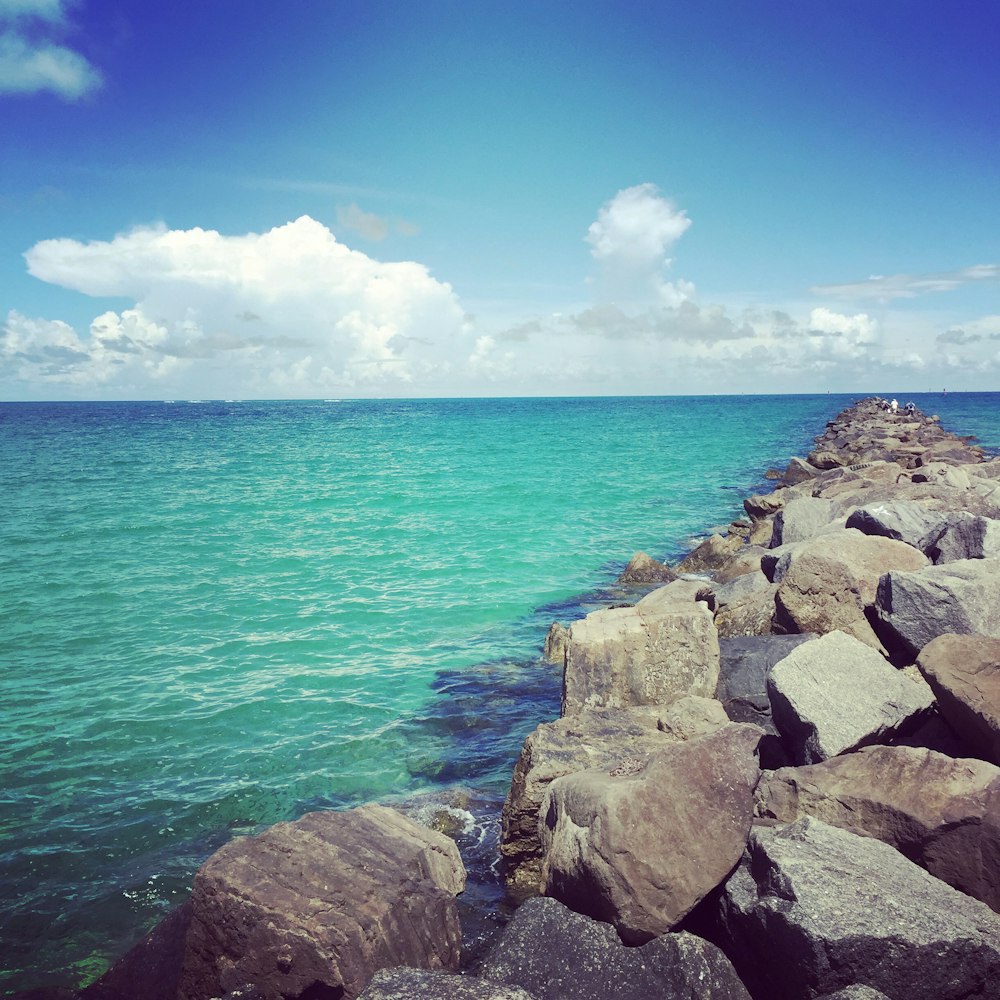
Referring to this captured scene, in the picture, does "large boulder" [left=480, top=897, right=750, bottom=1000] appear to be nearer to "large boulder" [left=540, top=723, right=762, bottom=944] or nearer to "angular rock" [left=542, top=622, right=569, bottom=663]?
"large boulder" [left=540, top=723, right=762, bottom=944]

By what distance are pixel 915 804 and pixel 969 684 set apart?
50.3 inches

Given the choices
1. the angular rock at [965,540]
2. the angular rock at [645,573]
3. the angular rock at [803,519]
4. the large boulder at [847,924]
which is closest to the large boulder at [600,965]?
the large boulder at [847,924]

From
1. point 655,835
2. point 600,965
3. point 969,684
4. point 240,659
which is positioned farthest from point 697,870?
point 240,659

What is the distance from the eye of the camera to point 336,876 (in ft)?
14.8

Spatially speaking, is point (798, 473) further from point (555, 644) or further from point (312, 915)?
point (312, 915)

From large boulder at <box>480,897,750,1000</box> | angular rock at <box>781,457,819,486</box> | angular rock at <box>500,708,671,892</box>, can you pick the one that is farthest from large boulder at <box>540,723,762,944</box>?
angular rock at <box>781,457,819,486</box>

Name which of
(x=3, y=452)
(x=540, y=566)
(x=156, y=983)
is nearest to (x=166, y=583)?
(x=540, y=566)

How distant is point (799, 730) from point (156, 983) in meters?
4.93

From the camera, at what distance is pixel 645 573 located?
15.4m

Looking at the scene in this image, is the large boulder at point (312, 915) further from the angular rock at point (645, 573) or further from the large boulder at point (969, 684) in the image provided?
the angular rock at point (645, 573)

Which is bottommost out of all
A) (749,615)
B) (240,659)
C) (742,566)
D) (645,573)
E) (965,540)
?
(240,659)

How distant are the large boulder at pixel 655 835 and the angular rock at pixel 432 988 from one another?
0.91m

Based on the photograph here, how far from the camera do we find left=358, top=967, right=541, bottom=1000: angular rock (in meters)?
3.66

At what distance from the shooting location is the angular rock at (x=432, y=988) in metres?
3.66
